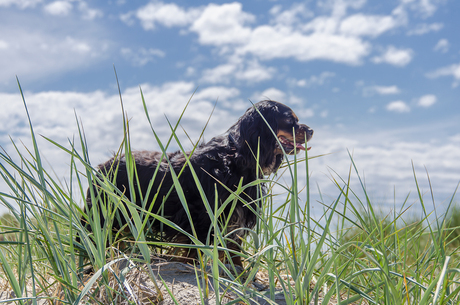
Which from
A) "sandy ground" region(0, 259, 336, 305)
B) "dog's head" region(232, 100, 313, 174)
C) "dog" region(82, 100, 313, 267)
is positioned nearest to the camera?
"sandy ground" region(0, 259, 336, 305)

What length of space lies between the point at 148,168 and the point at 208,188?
1.66 ft

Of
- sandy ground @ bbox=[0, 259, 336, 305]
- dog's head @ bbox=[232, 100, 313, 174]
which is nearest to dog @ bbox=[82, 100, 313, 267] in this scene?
dog's head @ bbox=[232, 100, 313, 174]

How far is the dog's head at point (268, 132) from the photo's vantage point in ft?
9.34

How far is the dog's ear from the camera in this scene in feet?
9.20

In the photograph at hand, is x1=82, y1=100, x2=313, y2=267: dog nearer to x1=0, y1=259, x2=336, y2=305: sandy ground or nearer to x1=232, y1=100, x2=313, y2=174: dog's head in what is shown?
x1=232, y1=100, x2=313, y2=174: dog's head

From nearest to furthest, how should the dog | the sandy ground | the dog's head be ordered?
1. the sandy ground
2. the dog
3. the dog's head

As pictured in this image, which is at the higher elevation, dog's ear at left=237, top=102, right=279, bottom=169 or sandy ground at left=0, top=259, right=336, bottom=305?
dog's ear at left=237, top=102, right=279, bottom=169

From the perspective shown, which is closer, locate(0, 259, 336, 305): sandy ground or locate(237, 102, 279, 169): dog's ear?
locate(0, 259, 336, 305): sandy ground

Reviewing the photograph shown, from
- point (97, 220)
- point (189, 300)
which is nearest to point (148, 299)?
point (189, 300)

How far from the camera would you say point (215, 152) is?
9.33 feet

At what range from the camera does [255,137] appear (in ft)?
9.35

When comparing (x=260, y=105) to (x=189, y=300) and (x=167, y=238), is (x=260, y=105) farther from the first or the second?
(x=189, y=300)

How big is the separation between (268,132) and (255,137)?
0.12 meters

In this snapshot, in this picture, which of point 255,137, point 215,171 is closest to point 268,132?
point 255,137
